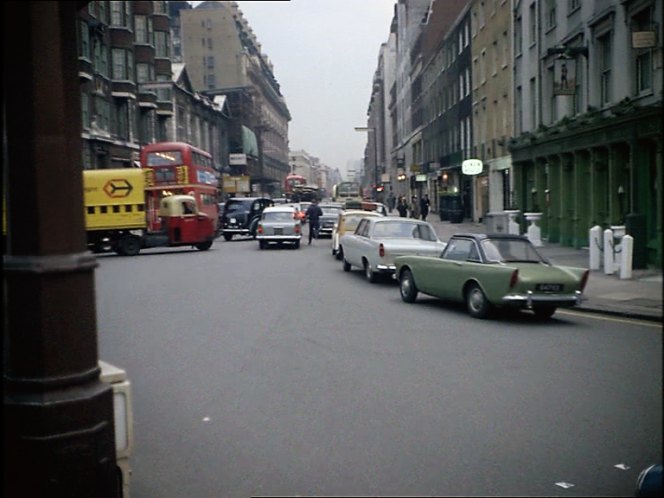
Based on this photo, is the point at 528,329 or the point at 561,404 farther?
the point at 528,329

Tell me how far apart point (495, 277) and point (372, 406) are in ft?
20.5

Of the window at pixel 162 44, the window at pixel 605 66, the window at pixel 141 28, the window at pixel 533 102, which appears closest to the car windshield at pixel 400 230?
the window at pixel 605 66

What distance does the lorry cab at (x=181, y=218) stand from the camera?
109 inches

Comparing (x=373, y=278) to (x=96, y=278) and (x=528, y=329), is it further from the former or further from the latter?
(x=96, y=278)

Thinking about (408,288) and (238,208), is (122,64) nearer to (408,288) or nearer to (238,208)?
(238,208)

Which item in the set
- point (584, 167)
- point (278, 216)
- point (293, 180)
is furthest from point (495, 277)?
point (278, 216)

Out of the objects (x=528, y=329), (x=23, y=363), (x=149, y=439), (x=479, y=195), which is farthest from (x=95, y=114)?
(x=479, y=195)

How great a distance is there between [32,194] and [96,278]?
399mm

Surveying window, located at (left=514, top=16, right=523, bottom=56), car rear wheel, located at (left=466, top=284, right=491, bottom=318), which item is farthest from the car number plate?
window, located at (left=514, top=16, right=523, bottom=56)

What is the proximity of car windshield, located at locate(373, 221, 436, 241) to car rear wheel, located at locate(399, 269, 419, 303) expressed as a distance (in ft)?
9.00

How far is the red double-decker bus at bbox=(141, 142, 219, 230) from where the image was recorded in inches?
108

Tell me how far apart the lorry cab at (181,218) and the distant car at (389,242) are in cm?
1178

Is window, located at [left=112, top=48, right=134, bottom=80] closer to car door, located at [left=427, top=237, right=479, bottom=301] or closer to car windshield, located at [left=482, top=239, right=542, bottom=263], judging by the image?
car windshield, located at [left=482, top=239, right=542, bottom=263]

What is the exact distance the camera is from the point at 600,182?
4.47 m
